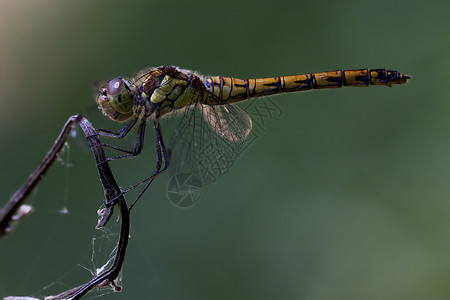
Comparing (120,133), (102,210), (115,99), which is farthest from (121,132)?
(102,210)

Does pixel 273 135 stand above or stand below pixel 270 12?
below

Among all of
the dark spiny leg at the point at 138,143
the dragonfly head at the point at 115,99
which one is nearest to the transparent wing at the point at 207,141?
the dark spiny leg at the point at 138,143

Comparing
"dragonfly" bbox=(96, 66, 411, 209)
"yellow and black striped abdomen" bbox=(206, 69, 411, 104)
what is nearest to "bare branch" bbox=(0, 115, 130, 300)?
"dragonfly" bbox=(96, 66, 411, 209)

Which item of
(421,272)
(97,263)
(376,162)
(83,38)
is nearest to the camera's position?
(97,263)

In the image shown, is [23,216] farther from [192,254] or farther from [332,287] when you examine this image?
[332,287]

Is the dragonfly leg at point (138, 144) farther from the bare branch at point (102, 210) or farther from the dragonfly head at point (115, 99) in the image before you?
the bare branch at point (102, 210)

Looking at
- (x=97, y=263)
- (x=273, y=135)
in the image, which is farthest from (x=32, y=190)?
(x=273, y=135)
